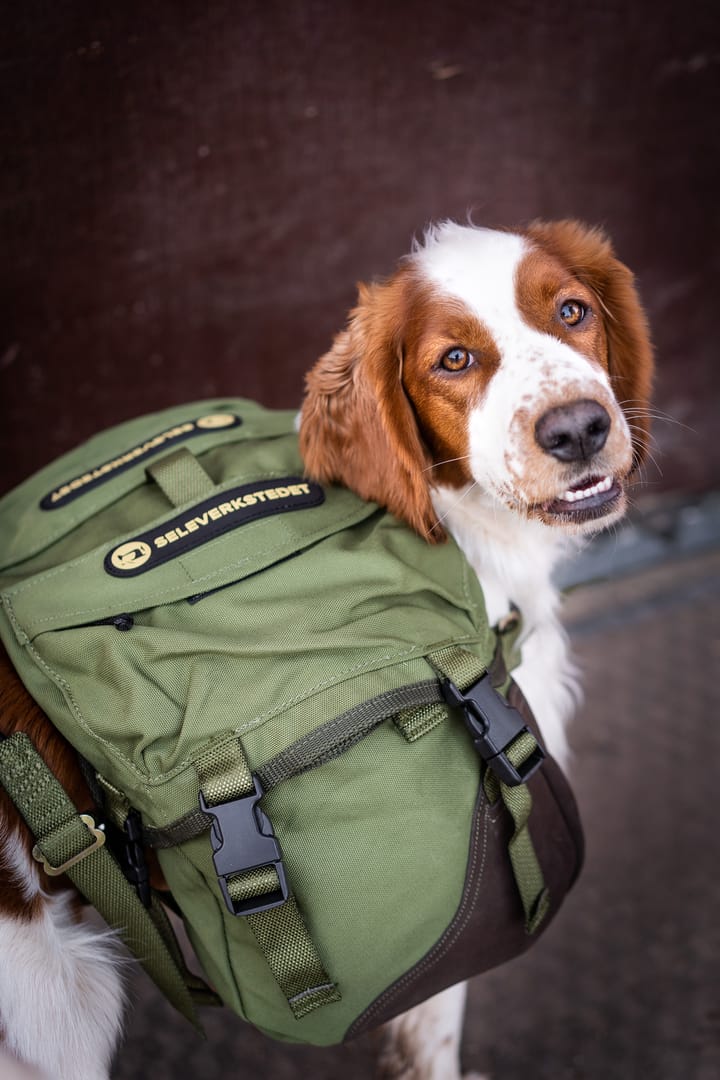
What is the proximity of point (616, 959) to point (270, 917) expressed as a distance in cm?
115

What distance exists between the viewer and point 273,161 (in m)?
2.26

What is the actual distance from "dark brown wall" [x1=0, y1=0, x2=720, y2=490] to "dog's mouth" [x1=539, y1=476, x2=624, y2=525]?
1337 millimetres

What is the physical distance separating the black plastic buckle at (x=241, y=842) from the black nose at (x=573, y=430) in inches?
24.0

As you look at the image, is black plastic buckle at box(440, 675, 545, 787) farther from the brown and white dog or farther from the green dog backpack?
the brown and white dog

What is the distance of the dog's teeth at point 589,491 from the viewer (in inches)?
52.5

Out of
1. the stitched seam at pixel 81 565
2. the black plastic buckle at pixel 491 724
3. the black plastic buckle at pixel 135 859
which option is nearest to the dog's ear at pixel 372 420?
the stitched seam at pixel 81 565

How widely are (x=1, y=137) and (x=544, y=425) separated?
54.0 inches

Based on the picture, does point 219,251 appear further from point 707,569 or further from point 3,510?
point 707,569

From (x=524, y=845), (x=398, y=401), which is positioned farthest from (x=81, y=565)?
(x=524, y=845)

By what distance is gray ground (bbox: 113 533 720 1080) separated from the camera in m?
1.82

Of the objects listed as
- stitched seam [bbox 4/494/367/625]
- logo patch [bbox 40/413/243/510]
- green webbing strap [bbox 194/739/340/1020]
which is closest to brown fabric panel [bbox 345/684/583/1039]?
green webbing strap [bbox 194/739/340/1020]

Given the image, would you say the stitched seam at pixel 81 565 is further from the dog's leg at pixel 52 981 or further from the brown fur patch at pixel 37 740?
the dog's leg at pixel 52 981

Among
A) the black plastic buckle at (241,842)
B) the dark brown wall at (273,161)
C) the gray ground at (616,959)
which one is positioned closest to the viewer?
the black plastic buckle at (241,842)

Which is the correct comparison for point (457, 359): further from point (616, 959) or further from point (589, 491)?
point (616, 959)
